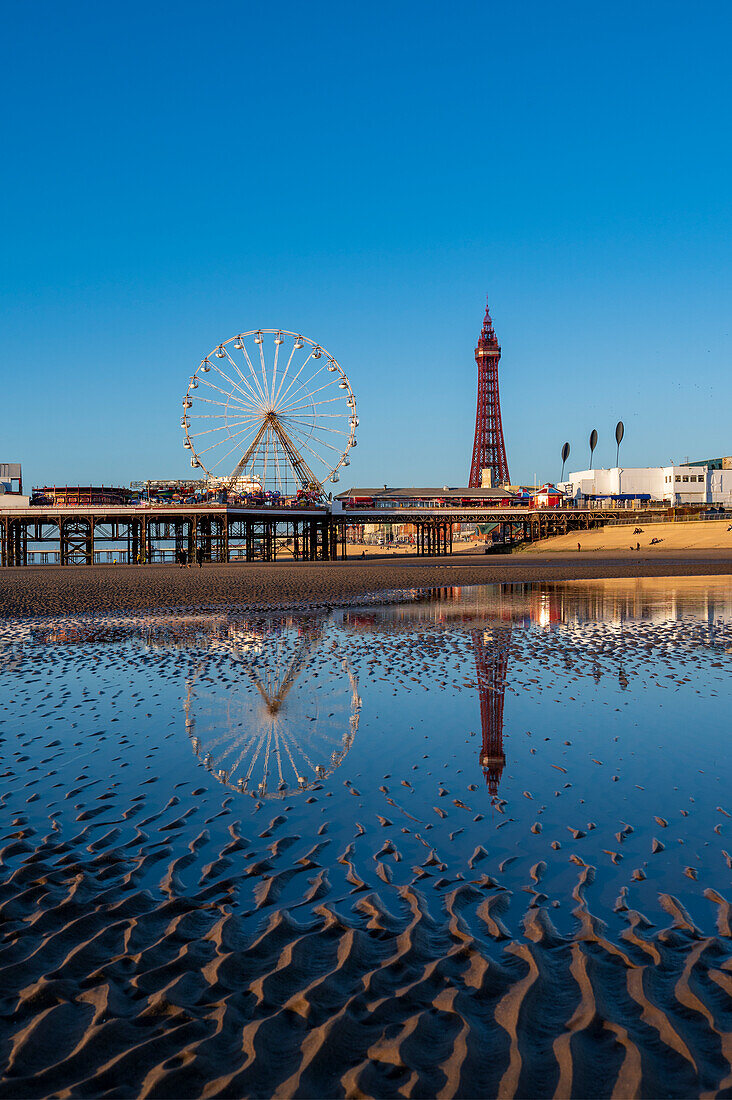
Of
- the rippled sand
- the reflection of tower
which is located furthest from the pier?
the reflection of tower

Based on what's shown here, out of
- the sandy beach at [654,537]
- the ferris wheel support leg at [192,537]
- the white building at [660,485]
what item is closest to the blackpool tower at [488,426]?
the white building at [660,485]

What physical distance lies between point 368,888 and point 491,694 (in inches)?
212

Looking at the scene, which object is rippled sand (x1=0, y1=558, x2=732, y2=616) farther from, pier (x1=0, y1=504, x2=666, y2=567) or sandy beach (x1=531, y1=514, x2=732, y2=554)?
pier (x1=0, y1=504, x2=666, y2=567)

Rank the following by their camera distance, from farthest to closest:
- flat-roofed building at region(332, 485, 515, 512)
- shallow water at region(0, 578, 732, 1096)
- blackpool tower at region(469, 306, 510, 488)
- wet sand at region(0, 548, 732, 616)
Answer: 1. blackpool tower at region(469, 306, 510, 488)
2. flat-roofed building at region(332, 485, 515, 512)
3. wet sand at region(0, 548, 732, 616)
4. shallow water at region(0, 578, 732, 1096)

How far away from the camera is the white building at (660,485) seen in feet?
353

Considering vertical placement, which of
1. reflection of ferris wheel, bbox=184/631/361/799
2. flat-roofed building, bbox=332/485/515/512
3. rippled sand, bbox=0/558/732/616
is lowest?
rippled sand, bbox=0/558/732/616

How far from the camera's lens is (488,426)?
144m

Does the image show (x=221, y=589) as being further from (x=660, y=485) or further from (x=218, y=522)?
(x=660, y=485)

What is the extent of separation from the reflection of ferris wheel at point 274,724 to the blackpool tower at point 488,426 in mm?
131368

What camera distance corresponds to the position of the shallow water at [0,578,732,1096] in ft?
9.87

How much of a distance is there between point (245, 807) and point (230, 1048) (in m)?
2.99

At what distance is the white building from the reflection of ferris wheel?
97.2 meters

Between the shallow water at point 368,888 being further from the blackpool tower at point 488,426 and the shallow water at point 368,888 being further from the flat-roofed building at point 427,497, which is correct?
the blackpool tower at point 488,426

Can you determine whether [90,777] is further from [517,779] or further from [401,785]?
[517,779]
